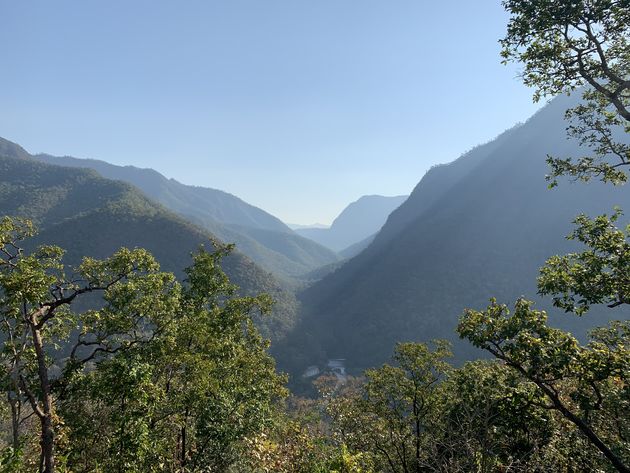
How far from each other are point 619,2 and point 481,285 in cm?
17589

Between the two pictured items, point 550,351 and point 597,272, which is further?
point 597,272

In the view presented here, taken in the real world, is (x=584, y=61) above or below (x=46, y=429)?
above

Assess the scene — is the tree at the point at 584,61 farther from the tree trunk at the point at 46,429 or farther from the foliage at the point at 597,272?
the tree trunk at the point at 46,429

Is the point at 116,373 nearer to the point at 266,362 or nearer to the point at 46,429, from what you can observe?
the point at 46,429

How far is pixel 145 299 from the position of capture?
1454 centimetres

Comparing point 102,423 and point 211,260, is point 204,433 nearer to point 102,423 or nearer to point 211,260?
point 102,423

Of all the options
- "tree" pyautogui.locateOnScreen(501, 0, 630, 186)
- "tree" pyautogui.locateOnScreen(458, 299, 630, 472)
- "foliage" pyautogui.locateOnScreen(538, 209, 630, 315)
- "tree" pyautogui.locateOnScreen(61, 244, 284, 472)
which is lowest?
"tree" pyautogui.locateOnScreen(61, 244, 284, 472)

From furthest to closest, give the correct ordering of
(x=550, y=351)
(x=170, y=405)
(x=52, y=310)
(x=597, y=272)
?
(x=170, y=405), (x=52, y=310), (x=597, y=272), (x=550, y=351)

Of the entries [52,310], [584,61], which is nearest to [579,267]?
[584,61]

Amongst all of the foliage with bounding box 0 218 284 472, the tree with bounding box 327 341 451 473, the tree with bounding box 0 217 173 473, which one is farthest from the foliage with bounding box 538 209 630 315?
the tree with bounding box 0 217 173 473

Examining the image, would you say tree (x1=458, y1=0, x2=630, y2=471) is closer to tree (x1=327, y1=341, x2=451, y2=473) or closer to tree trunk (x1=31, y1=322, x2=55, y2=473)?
tree (x1=327, y1=341, x2=451, y2=473)

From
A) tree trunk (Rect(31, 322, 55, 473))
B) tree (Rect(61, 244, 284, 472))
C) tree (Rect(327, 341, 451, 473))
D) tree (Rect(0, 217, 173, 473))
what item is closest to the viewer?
tree trunk (Rect(31, 322, 55, 473))

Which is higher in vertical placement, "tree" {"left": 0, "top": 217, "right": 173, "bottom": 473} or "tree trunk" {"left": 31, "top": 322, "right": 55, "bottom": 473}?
"tree" {"left": 0, "top": 217, "right": 173, "bottom": 473}

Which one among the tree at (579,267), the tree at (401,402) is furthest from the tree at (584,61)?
the tree at (401,402)
